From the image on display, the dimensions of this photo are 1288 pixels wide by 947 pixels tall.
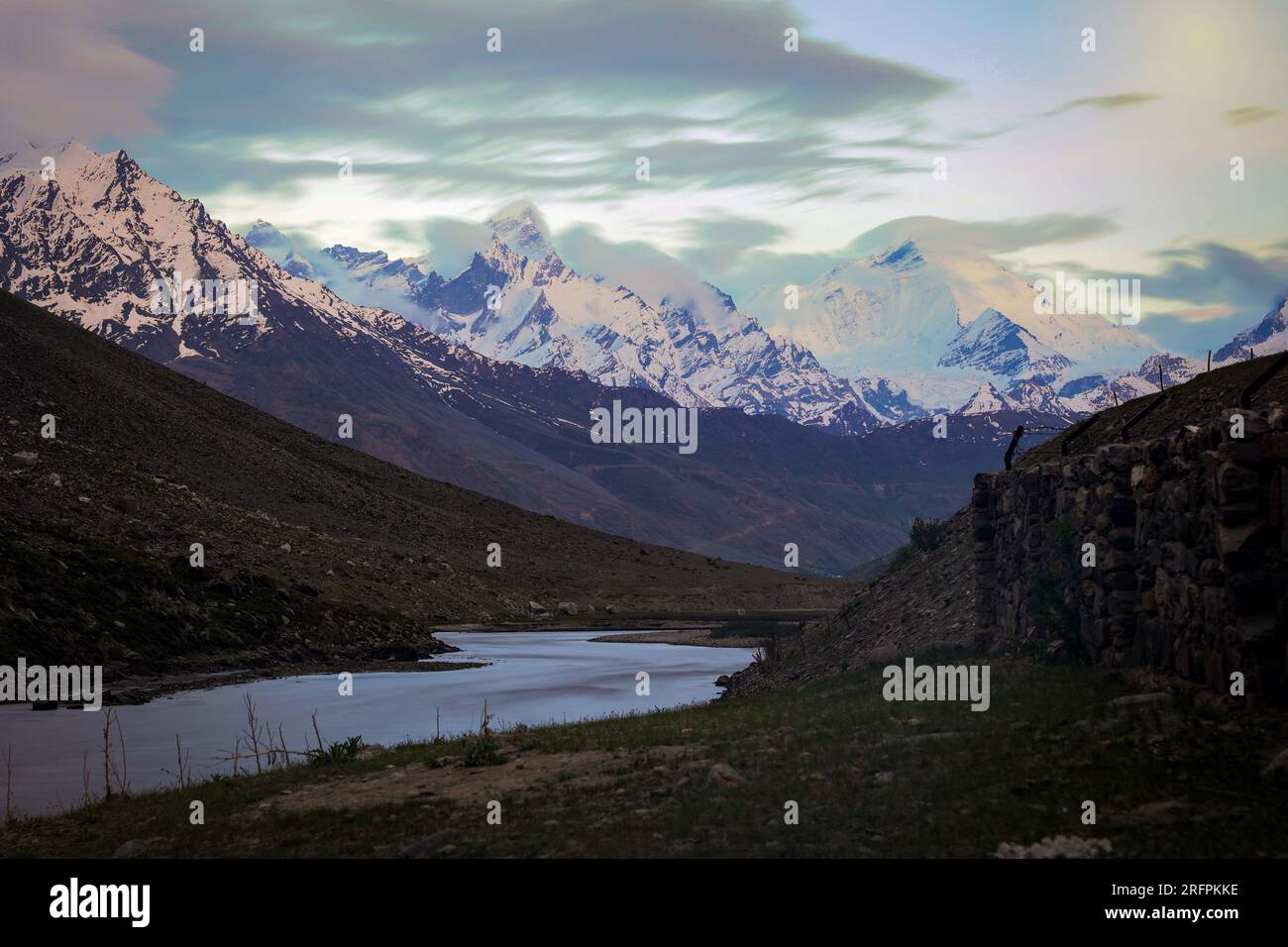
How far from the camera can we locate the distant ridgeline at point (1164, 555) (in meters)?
17.4

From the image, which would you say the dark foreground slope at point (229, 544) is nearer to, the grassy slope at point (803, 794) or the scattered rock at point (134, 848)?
the grassy slope at point (803, 794)

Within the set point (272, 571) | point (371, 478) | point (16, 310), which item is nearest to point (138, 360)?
point (16, 310)

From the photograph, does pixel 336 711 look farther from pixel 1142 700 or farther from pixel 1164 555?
pixel 1142 700

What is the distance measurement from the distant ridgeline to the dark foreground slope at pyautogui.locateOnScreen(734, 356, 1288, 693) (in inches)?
110

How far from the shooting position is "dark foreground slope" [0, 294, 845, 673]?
47562mm

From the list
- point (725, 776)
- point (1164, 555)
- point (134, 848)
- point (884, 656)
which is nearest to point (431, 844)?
point (134, 848)

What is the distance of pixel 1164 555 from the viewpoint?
2109 cm

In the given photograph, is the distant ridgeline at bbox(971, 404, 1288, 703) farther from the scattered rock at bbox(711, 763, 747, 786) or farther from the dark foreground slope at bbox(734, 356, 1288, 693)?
the scattered rock at bbox(711, 763, 747, 786)

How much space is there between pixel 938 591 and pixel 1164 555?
16.4 metres

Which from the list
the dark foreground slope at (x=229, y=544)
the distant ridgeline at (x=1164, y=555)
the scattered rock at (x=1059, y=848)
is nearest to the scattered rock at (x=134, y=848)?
the scattered rock at (x=1059, y=848)
